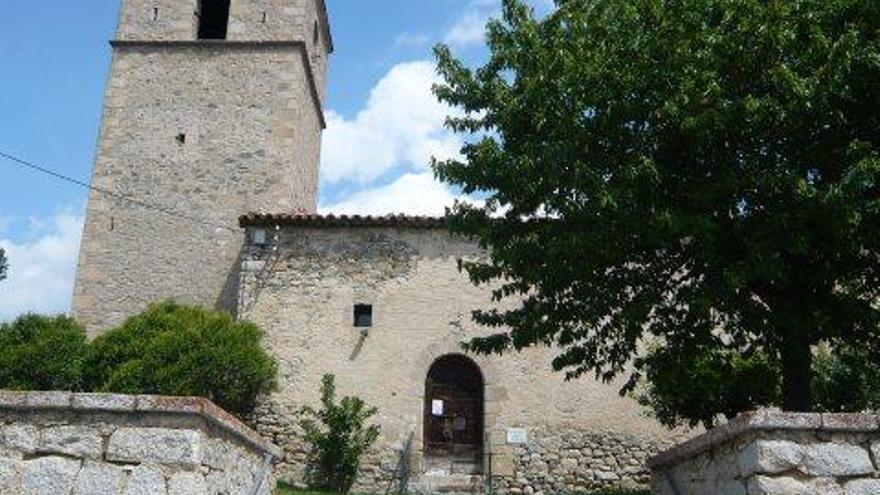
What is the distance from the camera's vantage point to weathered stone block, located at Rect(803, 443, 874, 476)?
205 inches

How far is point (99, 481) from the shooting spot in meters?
5.37

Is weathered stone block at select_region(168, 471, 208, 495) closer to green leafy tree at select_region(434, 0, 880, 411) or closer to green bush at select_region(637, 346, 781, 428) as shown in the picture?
green leafy tree at select_region(434, 0, 880, 411)

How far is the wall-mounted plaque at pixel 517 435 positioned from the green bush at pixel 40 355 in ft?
25.4

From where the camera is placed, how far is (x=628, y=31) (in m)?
8.76

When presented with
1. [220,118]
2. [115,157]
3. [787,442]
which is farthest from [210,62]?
[787,442]

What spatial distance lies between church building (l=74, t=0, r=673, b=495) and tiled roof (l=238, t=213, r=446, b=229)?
0.03 m

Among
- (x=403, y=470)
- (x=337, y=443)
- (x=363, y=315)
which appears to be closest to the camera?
(x=337, y=443)

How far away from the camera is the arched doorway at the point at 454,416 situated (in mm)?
16375

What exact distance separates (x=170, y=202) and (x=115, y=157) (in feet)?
6.30

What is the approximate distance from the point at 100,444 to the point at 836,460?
448 centimetres

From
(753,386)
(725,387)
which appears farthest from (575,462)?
(753,386)

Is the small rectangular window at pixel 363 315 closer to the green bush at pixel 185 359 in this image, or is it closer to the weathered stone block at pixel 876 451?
the green bush at pixel 185 359

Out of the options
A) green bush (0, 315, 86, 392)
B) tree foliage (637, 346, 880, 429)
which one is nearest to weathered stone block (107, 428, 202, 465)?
tree foliage (637, 346, 880, 429)

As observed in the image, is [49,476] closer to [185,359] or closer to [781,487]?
[781,487]
